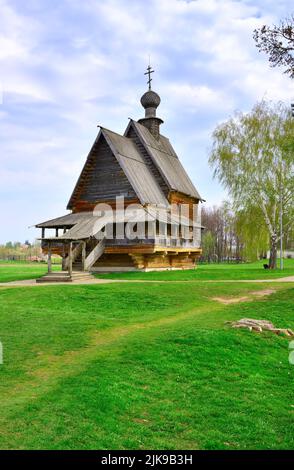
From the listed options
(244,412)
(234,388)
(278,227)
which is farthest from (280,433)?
(278,227)

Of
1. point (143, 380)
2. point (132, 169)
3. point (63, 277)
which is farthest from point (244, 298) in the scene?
point (132, 169)

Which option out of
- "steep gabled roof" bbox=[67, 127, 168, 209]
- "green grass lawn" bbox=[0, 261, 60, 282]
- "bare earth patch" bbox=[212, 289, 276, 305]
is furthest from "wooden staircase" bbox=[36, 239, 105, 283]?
"bare earth patch" bbox=[212, 289, 276, 305]

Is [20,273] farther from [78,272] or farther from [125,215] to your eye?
Answer: [125,215]

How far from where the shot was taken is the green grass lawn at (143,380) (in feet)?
17.6

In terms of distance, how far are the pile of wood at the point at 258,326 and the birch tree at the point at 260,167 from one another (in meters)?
19.2

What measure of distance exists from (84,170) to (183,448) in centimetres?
2691

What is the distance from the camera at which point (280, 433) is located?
5.70m

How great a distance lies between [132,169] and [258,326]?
19.9 m

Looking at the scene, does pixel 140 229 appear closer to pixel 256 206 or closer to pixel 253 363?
pixel 256 206

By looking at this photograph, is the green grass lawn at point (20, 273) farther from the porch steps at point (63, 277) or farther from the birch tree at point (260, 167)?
the birch tree at point (260, 167)

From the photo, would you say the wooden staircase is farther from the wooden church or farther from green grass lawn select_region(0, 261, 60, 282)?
green grass lawn select_region(0, 261, 60, 282)

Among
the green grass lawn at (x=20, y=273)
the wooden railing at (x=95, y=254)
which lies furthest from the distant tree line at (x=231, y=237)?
the green grass lawn at (x=20, y=273)

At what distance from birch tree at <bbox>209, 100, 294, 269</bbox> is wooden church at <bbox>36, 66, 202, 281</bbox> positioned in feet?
15.6

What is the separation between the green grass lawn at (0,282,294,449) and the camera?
537 centimetres
